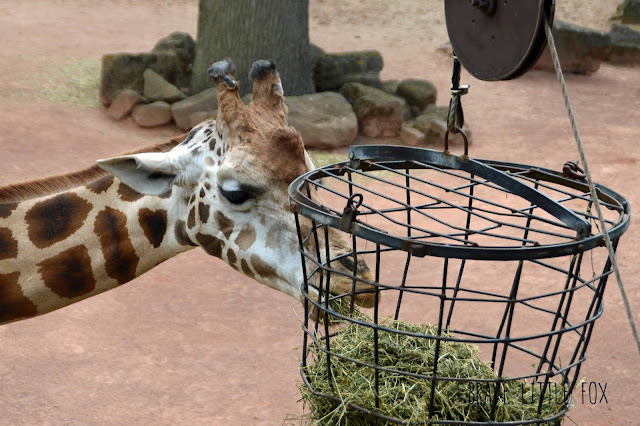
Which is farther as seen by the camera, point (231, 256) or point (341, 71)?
point (341, 71)

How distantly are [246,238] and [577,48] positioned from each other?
11.1 metres

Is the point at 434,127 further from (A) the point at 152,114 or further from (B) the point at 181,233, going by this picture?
(B) the point at 181,233

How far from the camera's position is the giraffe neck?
3.20 meters

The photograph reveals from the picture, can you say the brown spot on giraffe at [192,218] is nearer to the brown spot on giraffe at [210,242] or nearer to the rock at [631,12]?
the brown spot on giraffe at [210,242]

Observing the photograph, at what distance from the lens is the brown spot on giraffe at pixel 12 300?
3172mm

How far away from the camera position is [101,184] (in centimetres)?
341

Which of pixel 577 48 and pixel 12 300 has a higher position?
pixel 12 300

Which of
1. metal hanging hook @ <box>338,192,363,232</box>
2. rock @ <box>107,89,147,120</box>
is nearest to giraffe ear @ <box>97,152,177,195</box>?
metal hanging hook @ <box>338,192,363,232</box>

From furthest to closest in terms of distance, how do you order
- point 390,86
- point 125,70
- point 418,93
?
point 390,86 → point 418,93 → point 125,70

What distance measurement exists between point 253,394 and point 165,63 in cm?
674

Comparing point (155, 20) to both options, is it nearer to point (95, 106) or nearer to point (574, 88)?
point (95, 106)

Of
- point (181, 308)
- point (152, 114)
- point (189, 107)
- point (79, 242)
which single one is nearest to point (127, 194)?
point (79, 242)

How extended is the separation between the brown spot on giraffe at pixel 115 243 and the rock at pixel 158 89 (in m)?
6.30

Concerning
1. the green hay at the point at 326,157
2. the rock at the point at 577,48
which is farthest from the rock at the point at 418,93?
the rock at the point at 577,48
